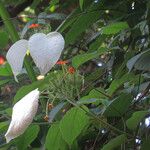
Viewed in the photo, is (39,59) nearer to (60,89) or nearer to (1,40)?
(60,89)

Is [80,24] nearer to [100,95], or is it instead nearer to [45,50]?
[100,95]

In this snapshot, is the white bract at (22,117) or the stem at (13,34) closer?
the white bract at (22,117)

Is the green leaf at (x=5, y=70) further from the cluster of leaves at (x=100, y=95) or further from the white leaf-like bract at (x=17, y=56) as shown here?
the white leaf-like bract at (x=17, y=56)

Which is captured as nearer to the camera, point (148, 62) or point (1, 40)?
point (148, 62)

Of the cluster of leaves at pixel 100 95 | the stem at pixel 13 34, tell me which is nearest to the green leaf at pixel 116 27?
the cluster of leaves at pixel 100 95

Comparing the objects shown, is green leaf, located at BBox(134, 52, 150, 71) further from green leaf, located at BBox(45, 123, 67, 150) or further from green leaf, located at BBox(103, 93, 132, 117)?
green leaf, located at BBox(45, 123, 67, 150)

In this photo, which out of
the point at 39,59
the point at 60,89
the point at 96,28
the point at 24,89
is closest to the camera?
the point at 39,59

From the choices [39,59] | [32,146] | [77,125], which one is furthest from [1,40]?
[39,59]
